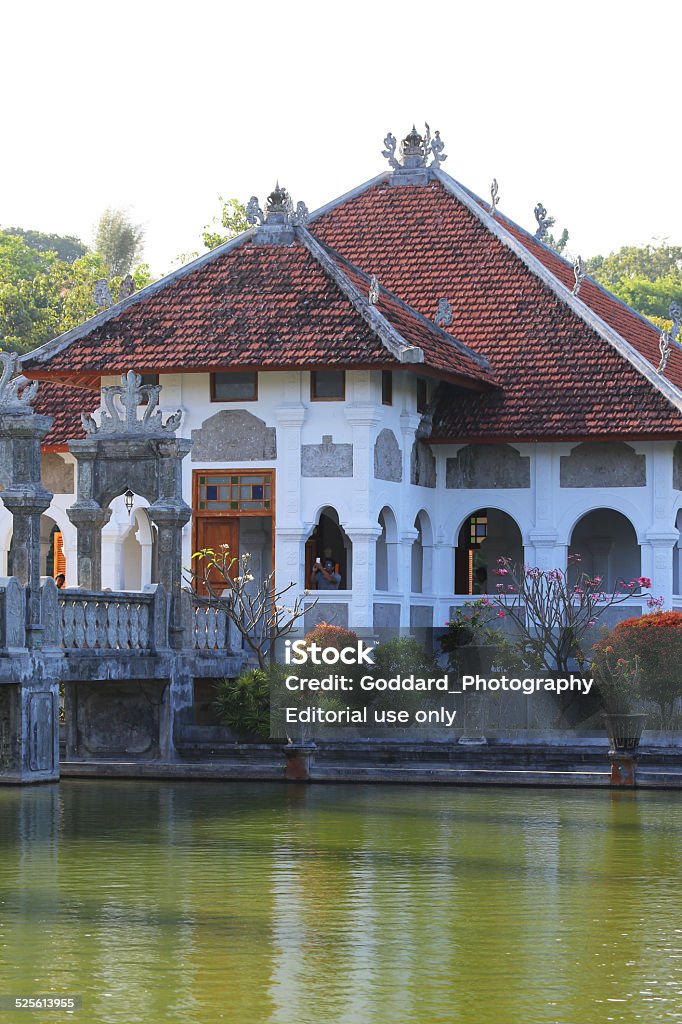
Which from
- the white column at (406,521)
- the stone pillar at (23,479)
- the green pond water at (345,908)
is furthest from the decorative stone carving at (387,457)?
the green pond water at (345,908)

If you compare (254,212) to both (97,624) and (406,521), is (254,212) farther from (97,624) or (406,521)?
(97,624)

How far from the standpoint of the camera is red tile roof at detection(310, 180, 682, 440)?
3622 cm

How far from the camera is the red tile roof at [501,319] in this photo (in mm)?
36219

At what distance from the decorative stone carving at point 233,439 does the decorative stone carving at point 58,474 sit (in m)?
4.30

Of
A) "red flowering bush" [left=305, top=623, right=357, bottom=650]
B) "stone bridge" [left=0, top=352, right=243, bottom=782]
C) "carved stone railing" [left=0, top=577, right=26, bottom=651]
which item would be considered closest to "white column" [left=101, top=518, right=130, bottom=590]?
"stone bridge" [left=0, top=352, right=243, bottom=782]

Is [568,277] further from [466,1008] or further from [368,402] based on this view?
[466,1008]

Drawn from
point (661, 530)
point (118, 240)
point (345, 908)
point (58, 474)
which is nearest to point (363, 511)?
point (661, 530)

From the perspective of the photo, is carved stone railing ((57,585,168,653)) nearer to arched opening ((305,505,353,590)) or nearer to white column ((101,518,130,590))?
arched opening ((305,505,353,590))

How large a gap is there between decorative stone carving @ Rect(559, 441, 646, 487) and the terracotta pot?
1134cm

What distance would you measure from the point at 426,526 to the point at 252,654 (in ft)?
22.0

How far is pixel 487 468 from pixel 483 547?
8.28ft

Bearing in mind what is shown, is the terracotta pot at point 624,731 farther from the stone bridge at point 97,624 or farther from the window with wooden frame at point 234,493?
the window with wooden frame at point 234,493

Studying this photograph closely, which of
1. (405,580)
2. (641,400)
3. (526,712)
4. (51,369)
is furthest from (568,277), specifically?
(526,712)

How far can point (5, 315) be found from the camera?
215 ft
